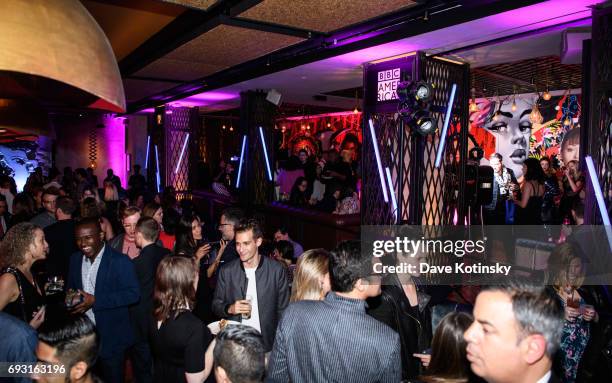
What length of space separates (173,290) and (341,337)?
102 cm

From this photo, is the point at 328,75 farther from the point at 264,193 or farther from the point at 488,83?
the point at 488,83

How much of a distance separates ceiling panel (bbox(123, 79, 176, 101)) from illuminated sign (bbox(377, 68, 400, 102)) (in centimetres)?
492

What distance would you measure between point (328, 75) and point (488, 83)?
4.54m

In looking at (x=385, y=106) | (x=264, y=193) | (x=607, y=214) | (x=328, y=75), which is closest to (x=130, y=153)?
(x=264, y=193)

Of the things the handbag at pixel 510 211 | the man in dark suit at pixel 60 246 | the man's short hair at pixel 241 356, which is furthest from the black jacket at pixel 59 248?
the handbag at pixel 510 211

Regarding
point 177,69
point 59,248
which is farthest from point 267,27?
point 177,69

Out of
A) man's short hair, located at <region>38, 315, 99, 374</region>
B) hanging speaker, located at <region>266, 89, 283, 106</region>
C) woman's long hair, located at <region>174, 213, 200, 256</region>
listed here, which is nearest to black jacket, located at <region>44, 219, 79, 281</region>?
woman's long hair, located at <region>174, 213, 200, 256</region>

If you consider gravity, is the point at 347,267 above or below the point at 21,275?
above

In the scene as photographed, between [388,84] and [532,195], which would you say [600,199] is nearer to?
[388,84]

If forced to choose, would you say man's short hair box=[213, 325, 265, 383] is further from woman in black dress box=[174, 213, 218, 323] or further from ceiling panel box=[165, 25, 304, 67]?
ceiling panel box=[165, 25, 304, 67]

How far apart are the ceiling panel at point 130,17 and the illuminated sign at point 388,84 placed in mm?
2688

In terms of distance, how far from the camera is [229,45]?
573cm

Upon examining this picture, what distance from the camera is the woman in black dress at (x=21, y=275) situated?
2609 millimetres

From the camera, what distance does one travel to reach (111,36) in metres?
5.89
